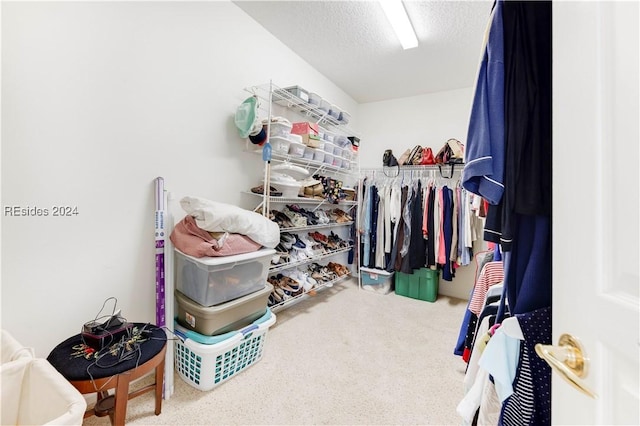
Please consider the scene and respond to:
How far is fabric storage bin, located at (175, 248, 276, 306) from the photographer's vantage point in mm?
1675

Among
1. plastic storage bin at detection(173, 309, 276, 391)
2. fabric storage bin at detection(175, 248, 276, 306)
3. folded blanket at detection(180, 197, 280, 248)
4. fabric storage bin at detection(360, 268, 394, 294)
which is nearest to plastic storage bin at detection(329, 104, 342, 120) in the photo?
folded blanket at detection(180, 197, 280, 248)

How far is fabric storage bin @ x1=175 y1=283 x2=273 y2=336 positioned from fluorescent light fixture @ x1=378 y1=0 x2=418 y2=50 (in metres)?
2.30

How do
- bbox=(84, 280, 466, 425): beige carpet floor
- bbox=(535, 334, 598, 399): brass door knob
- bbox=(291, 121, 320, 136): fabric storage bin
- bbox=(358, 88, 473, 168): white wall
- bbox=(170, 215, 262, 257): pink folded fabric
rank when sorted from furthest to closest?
bbox=(358, 88, 473, 168): white wall
bbox=(291, 121, 320, 136): fabric storage bin
bbox=(170, 215, 262, 257): pink folded fabric
bbox=(84, 280, 466, 425): beige carpet floor
bbox=(535, 334, 598, 399): brass door knob

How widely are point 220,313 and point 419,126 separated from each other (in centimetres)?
344

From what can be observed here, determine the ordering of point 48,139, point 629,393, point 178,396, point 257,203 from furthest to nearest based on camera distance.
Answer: point 257,203 → point 178,396 → point 48,139 → point 629,393

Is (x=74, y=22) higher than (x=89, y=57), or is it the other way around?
(x=74, y=22)

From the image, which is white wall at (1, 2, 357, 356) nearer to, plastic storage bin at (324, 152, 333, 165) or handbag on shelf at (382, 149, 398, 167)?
plastic storage bin at (324, 152, 333, 165)

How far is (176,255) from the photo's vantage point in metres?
1.90

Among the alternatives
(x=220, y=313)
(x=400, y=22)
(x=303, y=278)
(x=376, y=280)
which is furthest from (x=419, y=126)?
(x=220, y=313)

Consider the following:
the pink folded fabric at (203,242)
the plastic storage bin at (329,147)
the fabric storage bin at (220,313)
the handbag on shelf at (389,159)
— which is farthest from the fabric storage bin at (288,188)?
the handbag on shelf at (389,159)

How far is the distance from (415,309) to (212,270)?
91.3 inches

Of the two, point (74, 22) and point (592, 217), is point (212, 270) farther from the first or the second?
point (592, 217)

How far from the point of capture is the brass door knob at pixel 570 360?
45cm

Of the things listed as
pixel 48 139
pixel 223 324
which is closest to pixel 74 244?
pixel 48 139
